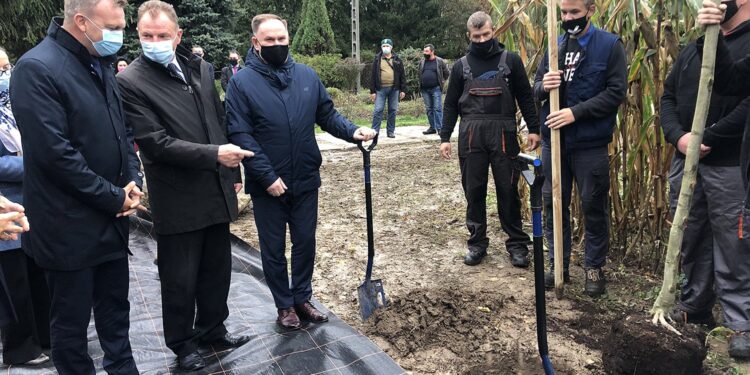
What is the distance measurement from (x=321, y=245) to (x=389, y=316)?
5.67 ft

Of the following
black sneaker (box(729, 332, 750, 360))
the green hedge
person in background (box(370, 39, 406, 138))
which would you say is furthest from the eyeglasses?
the green hedge

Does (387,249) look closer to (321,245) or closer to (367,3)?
(321,245)

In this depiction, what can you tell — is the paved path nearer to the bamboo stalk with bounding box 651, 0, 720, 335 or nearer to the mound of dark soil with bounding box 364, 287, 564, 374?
the mound of dark soil with bounding box 364, 287, 564, 374

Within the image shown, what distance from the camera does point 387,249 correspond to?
4785 mm

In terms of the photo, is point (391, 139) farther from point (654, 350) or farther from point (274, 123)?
point (654, 350)

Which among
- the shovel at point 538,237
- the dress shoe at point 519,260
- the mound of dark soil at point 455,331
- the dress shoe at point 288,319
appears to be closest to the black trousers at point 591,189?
the dress shoe at point 519,260

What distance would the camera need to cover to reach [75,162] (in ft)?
7.09

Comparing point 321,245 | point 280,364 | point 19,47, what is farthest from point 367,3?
point 280,364

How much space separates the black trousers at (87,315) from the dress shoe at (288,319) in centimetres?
87

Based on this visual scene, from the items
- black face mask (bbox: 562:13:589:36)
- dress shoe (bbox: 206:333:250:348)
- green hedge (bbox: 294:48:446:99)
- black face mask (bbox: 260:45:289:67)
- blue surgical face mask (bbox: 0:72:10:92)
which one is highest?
green hedge (bbox: 294:48:446:99)

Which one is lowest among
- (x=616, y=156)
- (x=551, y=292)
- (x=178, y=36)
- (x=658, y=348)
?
(x=551, y=292)

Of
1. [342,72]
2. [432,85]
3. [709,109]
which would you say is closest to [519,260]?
[709,109]

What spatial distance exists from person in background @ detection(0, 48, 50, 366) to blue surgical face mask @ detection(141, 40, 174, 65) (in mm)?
817

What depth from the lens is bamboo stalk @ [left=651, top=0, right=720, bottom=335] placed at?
2.26 metres
